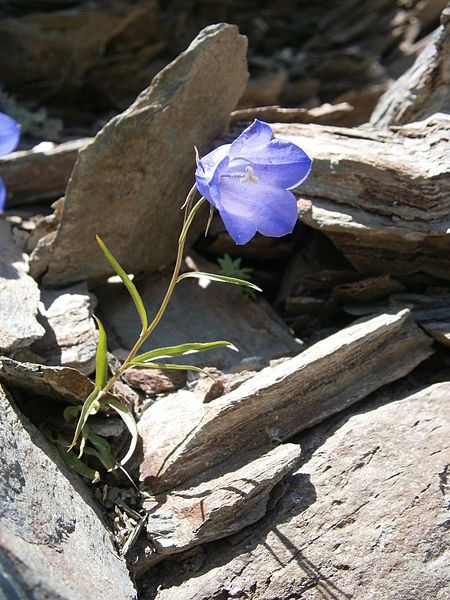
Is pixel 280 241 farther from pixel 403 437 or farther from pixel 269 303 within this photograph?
pixel 403 437

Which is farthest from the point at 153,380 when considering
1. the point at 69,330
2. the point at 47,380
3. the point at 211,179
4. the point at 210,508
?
the point at 211,179

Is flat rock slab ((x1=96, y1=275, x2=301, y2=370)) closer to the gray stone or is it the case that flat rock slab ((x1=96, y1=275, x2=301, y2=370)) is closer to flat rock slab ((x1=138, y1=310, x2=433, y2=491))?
flat rock slab ((x1=138, y1=310, x2=433, y2=491))

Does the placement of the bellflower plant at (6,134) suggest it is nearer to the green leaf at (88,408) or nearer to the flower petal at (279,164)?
the flower petal at (279,164)

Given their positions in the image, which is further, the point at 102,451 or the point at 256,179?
the point at 102,451

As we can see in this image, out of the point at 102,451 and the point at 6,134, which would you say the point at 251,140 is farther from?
the point at 102,451

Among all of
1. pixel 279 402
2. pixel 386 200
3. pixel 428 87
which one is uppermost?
pixel 428 87

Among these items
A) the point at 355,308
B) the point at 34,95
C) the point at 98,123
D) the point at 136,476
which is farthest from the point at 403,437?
the point at 34,95
